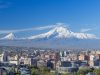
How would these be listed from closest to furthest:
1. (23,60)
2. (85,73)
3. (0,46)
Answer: (85,73)
(23,60)
(0,46)

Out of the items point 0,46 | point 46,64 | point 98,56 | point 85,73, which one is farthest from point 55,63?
point 0,46

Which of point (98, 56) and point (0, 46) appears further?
point (0, 46)

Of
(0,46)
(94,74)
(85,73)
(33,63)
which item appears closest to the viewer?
(94,74)

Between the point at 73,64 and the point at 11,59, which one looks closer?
the point at 73,64

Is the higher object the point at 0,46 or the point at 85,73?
the point at 0,46

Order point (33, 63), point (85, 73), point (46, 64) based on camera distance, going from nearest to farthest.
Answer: point (85, 73) < point (46, 64) < point (33, 63)

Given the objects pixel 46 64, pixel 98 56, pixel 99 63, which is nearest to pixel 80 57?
pixel 98 56

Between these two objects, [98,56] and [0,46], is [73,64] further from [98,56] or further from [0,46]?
[0,46]

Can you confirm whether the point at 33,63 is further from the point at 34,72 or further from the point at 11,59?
the point at 34,72

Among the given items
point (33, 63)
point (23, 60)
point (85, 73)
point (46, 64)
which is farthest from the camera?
point (23, 60)
